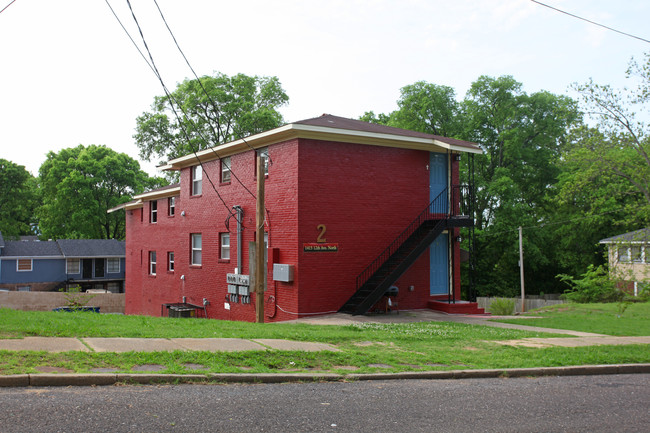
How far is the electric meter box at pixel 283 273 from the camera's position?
18.7 meters

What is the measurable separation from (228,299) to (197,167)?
688cm

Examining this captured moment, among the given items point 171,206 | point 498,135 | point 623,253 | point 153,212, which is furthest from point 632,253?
point 153,212

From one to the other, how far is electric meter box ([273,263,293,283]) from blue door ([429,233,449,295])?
19.7 ft

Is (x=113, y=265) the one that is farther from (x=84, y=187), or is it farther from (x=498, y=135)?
(x=498, y=135)

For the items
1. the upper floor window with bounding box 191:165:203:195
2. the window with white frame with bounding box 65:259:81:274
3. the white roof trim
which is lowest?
the window with white frame with bounding box 65:259:81:274

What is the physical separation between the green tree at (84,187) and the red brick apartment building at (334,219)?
1445 inches

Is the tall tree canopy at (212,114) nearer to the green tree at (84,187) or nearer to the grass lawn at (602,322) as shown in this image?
the green tree at (84,187)

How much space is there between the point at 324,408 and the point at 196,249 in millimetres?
20109

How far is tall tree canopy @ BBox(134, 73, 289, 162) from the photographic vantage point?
151 ft

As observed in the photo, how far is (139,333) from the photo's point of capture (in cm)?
1091

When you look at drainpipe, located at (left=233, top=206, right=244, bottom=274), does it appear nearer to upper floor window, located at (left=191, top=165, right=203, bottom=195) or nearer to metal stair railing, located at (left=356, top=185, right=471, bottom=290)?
upper floor window, located at (left=191, top=165, right=203, bottom=195)

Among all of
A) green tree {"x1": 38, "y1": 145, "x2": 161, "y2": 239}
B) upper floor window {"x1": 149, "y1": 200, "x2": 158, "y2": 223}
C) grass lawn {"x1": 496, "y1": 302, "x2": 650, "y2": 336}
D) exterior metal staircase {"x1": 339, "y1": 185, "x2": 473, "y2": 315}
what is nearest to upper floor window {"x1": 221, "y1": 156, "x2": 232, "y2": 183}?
exterior metal staircase {"x1": 339, "y1": 185, "x2": 473, "y2": 315}

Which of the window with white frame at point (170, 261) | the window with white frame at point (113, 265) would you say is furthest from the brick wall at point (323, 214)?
the window with white frame at point (113, 265)

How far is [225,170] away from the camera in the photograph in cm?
2392
